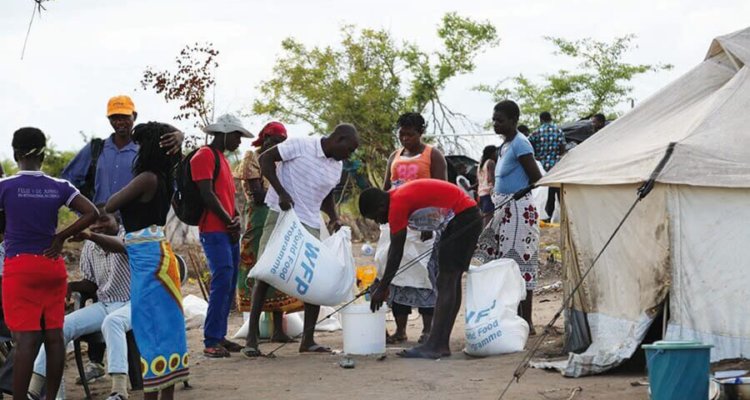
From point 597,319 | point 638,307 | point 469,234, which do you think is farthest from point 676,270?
point 469,234

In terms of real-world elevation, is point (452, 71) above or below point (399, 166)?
above

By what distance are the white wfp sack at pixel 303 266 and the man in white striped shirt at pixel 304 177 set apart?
266 millimetres

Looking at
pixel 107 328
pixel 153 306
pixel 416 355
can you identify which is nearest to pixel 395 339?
pixel 416 355

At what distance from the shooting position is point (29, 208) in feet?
19.3

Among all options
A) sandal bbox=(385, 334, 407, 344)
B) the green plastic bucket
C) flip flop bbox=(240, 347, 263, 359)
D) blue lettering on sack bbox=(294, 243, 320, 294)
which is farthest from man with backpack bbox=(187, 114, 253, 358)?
the green plastic bucket

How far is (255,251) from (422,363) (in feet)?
6.65

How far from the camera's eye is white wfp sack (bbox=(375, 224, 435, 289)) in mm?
8297

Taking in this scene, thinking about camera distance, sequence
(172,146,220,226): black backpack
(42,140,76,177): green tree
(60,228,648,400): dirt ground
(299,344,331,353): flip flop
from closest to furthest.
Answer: (60,228,648,400): dirt ground, (172,146,220,226): black backpack, (299,344,331,353): flip flop, (42,140,76,177): green tree

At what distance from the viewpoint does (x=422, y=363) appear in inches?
289

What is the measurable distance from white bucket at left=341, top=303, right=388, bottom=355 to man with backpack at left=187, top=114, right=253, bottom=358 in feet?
2.77

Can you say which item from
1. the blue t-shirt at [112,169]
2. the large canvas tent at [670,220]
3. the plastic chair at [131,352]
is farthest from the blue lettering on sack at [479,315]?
the blue t-shirt at [112,169]

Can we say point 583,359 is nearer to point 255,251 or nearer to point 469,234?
point 469,234

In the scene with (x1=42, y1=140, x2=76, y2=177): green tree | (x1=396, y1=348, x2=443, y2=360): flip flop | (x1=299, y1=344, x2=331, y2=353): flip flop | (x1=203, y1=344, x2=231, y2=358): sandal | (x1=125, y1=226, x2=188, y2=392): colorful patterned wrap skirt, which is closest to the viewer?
(x1=125, y1=226, x2=188, y2=392): colorful patterned wrap skirt

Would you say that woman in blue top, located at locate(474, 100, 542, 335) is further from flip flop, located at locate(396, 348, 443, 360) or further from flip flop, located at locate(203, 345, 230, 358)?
flip flop, located at locate(203, 345, 230, 358)
